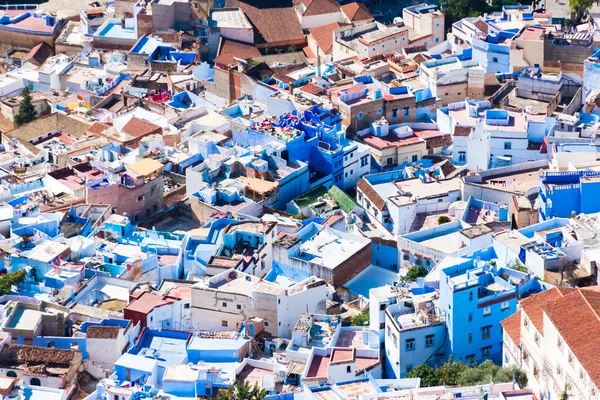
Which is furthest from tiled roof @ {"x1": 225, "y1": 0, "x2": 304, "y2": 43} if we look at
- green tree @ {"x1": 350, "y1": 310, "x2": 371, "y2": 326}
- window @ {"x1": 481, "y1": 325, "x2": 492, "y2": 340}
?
window @ {"x1": 481, "y1": 325, "x2": 492, "y2": 340}

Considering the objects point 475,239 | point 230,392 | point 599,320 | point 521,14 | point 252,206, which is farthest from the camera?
point 521,14

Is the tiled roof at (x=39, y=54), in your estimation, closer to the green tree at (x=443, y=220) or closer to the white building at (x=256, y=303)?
the green tree at (x=443, y=220)

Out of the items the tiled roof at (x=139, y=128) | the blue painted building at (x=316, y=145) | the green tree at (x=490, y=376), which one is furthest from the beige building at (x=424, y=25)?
the green tree at (x=490, y=376)

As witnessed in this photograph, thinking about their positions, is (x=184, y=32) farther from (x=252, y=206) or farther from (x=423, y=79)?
(x=252, y=206)

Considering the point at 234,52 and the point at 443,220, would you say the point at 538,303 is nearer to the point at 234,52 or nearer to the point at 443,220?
the point at 443,220

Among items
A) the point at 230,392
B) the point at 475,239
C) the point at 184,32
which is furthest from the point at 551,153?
the point at 184,32

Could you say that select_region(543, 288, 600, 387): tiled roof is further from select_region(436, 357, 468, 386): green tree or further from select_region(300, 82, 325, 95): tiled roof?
select_region(300, 82, 325, 95): tiled roof
